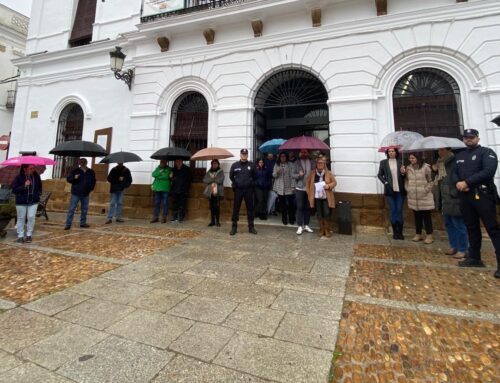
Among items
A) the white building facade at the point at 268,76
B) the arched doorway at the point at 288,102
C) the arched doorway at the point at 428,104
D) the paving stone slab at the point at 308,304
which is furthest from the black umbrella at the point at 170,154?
the arched doorway at the point at 428,104

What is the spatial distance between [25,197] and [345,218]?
7373 millimetres

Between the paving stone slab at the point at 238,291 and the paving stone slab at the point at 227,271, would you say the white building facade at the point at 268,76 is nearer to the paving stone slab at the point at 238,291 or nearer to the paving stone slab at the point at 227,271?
the paving stone slab at the point at 227,271

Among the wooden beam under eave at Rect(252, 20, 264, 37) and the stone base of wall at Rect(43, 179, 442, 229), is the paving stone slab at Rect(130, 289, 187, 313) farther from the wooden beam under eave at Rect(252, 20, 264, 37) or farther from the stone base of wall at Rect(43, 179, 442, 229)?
the wooden beam under eave at Rect(252, 20, 264, 37)

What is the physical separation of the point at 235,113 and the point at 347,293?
6.52m

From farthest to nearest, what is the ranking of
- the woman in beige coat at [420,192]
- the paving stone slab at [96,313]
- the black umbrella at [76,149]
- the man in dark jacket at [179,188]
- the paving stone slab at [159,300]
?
the man in dark jacket at [179,188]
the black umbrella at [76,149]
the woman in beige coat at [420,192]
the paving stone slab at [159,300]
the paving stone slab at [96,313]

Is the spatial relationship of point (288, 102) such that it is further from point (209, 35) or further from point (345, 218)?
point (345, 218)

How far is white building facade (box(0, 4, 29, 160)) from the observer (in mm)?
17844

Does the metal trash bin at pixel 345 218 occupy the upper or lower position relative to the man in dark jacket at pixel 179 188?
lower

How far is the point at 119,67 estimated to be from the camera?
9.03m

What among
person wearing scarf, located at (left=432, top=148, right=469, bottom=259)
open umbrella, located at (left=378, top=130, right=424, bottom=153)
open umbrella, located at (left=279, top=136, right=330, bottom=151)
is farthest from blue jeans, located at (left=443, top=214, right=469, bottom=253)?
open umbrella, located at (left=279, top=136, right=330, bottom=151)

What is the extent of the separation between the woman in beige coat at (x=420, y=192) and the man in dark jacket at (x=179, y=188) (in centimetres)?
607

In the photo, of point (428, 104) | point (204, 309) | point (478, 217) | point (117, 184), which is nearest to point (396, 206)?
point (478, 217)

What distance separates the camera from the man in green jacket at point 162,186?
820 centimetres

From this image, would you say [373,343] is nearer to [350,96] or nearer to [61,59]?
[350,96]
